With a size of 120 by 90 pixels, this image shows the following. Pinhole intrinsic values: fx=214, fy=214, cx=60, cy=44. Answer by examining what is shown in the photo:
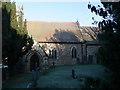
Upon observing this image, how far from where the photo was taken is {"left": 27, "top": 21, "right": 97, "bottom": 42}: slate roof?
108ft

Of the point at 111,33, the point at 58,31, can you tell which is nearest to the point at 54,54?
the point at 58,31

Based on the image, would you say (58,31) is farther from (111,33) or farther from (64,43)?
(111,33)

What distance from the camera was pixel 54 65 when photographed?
107 feet

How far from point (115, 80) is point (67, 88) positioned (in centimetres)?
702

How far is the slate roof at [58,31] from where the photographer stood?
32938mm

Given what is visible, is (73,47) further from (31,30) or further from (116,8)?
(116,8)

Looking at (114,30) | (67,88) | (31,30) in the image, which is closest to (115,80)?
(114,30)

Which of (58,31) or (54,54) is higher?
(58,31)

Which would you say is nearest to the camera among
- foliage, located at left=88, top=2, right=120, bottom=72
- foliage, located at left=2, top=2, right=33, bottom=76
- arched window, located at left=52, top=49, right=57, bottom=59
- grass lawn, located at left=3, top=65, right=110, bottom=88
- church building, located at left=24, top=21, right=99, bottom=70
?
foliage, located at left=88, top=2, right=120, bottom=72

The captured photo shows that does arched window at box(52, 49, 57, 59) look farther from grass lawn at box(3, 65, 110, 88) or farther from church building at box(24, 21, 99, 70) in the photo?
grass lawn at box(3, 65, 110, 88)

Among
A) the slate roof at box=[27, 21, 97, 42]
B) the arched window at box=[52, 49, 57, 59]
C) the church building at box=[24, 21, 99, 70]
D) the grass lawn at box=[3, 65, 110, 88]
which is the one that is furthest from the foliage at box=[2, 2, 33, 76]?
the arched window at box=[52, 49, 57, 59]

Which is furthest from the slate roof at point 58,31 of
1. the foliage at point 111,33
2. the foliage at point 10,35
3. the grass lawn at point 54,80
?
the foliage at point 111,33

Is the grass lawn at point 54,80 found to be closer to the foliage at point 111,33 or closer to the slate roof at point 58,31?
the foliage at point 111,33

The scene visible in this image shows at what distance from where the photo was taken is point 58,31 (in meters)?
34.5
